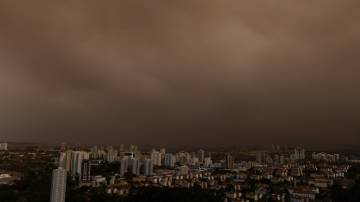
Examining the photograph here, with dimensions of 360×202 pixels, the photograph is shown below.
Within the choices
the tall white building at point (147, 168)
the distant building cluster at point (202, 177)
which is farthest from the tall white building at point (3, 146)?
the tall white building at point (147, 168)

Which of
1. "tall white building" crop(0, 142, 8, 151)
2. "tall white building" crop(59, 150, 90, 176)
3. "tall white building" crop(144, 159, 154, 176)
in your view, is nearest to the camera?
"tall white building" crop(59, 150, 90, 176)

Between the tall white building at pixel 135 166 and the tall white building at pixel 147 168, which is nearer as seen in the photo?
the tall white building at pixel 135 166

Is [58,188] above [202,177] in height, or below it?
above

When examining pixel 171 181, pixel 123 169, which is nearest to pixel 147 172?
pixel 123 169

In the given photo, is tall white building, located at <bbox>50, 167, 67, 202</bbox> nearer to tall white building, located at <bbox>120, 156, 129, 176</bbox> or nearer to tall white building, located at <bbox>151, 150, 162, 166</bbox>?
tall white building, located at <bbox>120, 156, 129, 176</bbox>

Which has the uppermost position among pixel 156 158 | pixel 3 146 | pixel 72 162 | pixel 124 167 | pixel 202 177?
pixel 3 146

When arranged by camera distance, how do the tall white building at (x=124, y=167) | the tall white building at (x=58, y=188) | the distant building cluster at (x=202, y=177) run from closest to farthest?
the tall white building at (x=58, y=188)
the distant building cluster at (x=202, y=177)
the tall white building at (x=124, y=167)

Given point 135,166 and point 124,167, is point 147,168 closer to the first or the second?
point 135,166

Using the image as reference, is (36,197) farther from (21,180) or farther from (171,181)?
(171,181)

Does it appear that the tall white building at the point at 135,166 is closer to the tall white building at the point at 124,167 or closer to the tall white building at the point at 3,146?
the tall white building at the point at 124,167

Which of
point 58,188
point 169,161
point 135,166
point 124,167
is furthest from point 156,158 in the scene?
point 58,188

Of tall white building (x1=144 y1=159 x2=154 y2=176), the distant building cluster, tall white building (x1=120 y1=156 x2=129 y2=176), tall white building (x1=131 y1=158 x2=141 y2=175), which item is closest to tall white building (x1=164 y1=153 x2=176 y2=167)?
the distant building cluster
